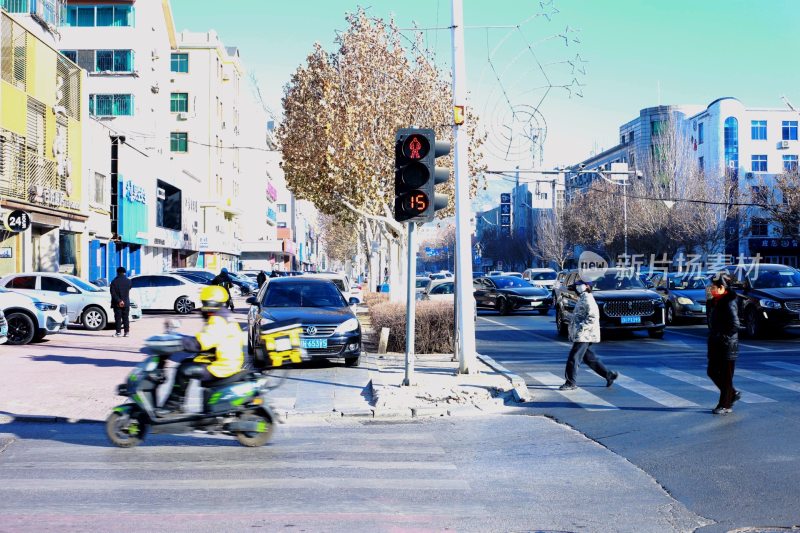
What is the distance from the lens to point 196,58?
75.2 m

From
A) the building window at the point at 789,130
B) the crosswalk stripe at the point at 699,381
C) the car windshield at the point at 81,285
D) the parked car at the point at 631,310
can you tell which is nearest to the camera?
the crosswalk stripe at the point at 699,381

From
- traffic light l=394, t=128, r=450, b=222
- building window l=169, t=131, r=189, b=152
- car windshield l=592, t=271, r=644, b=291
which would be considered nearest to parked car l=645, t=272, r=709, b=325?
car windshield l=592, t=271, r=644, b=291

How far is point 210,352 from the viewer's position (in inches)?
345

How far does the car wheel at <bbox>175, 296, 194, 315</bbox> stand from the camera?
3516 centimetres

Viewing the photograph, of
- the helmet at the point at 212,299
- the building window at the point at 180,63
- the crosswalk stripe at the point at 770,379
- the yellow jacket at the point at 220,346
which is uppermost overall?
the building window at the point at 180,63

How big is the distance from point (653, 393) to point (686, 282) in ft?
55.5

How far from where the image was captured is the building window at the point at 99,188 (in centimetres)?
4138

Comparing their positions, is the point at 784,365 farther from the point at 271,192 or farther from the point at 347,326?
the point at 271,192

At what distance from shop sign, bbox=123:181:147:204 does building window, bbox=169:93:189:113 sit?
2487cm

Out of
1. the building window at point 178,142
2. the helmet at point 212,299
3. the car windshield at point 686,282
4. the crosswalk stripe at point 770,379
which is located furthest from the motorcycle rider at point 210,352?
the building window at point 178,142

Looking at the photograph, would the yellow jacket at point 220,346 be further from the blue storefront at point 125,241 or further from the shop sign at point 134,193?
the shop sign at point 134,193

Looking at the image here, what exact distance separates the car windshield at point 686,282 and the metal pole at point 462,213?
1605 cm

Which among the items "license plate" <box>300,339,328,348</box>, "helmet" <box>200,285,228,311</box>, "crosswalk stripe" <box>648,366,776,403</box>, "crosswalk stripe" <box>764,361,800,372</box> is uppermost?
"helmet" <box>200,285,228,311</box>

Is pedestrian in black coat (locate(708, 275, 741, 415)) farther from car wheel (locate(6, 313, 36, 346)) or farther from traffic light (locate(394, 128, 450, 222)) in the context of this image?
car wheel (locate(6, 313, 36, 346))
